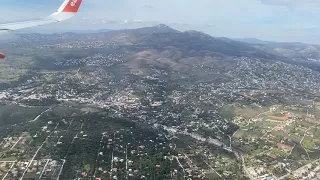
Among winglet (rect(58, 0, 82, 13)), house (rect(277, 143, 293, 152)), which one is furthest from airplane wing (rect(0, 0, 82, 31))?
house (rect(277, 143, 293, 152))

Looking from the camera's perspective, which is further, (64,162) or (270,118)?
(270,118)

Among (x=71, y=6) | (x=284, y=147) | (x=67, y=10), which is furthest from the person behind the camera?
(x=284, y=147)

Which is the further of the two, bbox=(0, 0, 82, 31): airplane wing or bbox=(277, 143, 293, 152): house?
bbox=(277, 143, 293, 152): house

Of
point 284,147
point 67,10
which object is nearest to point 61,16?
point 67,10

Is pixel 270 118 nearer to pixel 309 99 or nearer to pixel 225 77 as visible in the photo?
pixel 309 99

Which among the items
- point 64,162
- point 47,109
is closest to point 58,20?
point 64,162

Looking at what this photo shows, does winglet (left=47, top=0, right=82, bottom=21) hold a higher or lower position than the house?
higher

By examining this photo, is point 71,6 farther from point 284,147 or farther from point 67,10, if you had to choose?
point 284,147

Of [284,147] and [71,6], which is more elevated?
[71,6]

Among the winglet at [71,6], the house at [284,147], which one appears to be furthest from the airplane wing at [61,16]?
the house at [284,147]

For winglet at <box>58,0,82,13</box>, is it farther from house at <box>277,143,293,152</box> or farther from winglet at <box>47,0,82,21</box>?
house at <box>277,143,293,152</box>

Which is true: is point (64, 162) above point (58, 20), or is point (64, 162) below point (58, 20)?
below
